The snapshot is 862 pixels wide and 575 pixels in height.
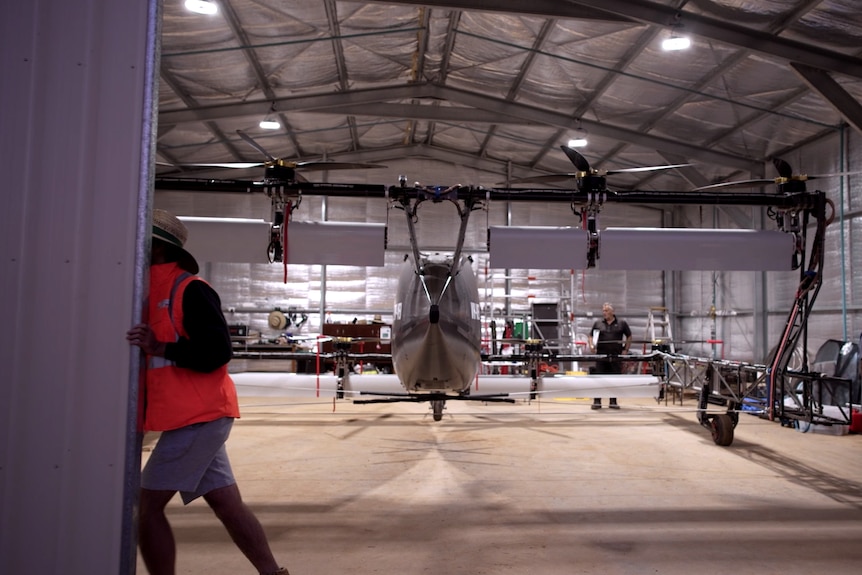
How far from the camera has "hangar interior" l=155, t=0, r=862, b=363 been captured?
9047 millimetres

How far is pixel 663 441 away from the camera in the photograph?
8.15m

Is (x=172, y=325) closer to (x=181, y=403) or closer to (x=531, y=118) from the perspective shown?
(x=181, y=403)

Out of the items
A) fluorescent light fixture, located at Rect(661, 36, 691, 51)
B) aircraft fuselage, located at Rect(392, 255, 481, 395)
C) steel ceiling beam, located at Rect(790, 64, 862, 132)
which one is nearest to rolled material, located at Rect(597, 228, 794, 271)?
aircraft fuselage, located at Rect(392, 255, 481, 395)

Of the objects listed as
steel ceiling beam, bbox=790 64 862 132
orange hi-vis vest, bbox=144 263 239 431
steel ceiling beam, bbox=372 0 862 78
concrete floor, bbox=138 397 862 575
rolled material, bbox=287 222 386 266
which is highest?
steel ceiling beam, bbox=372 0 862 78

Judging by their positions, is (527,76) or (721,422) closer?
(721,422)

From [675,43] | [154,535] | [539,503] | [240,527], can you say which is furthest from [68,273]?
[675,43]

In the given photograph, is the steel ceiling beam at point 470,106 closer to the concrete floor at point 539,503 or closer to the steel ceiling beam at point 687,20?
the steel ceiling beam at point 687,20

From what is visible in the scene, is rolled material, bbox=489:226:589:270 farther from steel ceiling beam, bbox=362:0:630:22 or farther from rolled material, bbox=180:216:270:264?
steel ceiling beam, bbox=362:0:630:22

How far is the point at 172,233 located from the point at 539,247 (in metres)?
3.31

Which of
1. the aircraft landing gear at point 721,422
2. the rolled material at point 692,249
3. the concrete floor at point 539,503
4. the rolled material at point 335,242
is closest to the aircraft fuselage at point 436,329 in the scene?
the rolled material at point 335,242

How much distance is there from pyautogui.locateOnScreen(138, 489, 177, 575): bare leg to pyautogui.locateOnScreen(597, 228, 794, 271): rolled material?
405cm

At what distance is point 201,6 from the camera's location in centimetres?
868

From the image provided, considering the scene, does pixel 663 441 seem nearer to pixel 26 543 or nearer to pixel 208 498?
pixel 208 498

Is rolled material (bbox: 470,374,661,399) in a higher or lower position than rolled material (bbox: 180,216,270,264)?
lower
